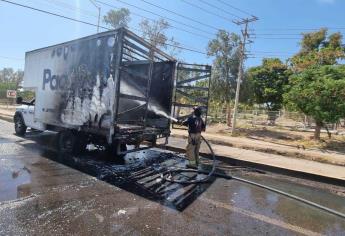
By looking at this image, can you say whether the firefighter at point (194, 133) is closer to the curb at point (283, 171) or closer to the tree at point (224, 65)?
the curb at point (283, 171)

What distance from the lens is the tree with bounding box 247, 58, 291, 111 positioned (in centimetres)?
3666

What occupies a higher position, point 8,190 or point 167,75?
point 167,75

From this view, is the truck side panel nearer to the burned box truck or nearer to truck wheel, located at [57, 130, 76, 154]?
the burned box truck

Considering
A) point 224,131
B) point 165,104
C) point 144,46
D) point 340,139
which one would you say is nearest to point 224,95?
point 224,131

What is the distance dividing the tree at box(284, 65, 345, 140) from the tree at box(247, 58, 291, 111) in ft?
57.3

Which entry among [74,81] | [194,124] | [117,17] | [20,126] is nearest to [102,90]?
[74,81]

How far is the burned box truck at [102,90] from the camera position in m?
7.95

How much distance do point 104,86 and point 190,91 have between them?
3.13 m

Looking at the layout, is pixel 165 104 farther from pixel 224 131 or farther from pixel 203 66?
pixel 224 131

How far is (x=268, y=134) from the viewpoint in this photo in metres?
23.9

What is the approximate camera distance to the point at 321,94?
17.0 m

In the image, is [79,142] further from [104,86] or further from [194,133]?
[194,133]

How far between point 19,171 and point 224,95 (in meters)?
21.4

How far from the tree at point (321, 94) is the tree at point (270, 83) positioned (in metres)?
17.5
